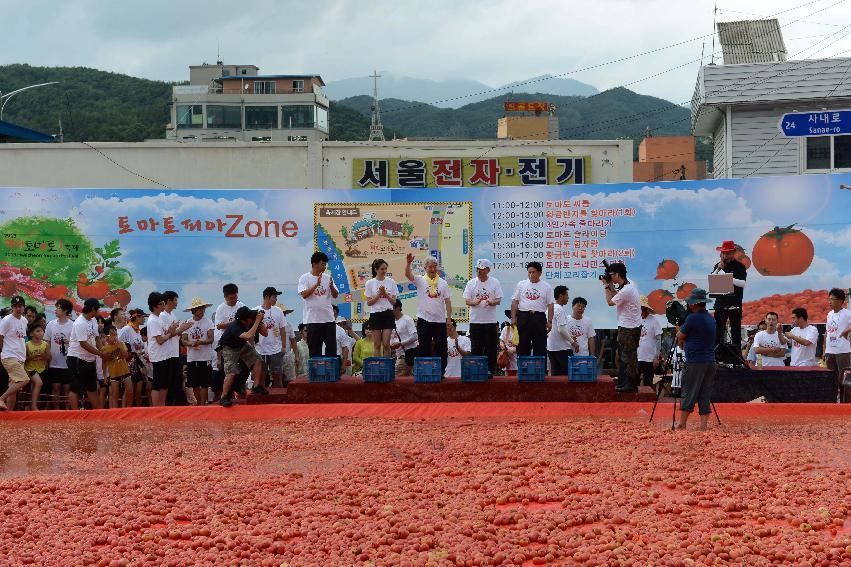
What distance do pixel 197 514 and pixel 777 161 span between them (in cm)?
2040

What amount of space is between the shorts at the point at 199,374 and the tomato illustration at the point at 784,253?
8.23 metres

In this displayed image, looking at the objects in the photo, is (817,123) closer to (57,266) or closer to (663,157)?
(57,266)

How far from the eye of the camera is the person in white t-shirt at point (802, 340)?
46.2 feet

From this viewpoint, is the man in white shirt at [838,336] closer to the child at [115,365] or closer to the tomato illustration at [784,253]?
the tomato illustration at [784,253]

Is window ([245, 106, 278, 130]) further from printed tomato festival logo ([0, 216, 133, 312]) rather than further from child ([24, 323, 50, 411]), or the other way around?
child ([24, 323, 50, 411])

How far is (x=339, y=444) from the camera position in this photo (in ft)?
34.4

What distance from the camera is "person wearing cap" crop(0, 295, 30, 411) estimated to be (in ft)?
42.8

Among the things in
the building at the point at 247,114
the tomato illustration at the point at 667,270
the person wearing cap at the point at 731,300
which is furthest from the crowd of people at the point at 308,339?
the building at the point at 247,114

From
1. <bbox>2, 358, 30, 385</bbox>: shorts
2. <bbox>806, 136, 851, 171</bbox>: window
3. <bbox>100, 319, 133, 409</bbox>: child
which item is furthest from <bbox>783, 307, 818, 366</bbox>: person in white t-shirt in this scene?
<bbox>806, 136, 851, 171</bbox>: window

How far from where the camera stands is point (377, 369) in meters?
13.6

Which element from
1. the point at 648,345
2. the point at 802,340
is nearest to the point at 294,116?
the point at 648,345

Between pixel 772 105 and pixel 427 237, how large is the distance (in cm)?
1216

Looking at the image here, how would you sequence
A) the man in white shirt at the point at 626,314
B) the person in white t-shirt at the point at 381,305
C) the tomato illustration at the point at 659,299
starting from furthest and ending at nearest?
the tomato illustration at the point at 659,299 < the person in white t-shirt at the point at 381,305 < the man in white shirt at the point at 626,314

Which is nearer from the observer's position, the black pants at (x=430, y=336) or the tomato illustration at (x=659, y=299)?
the black pants at (x=430, y=336)
